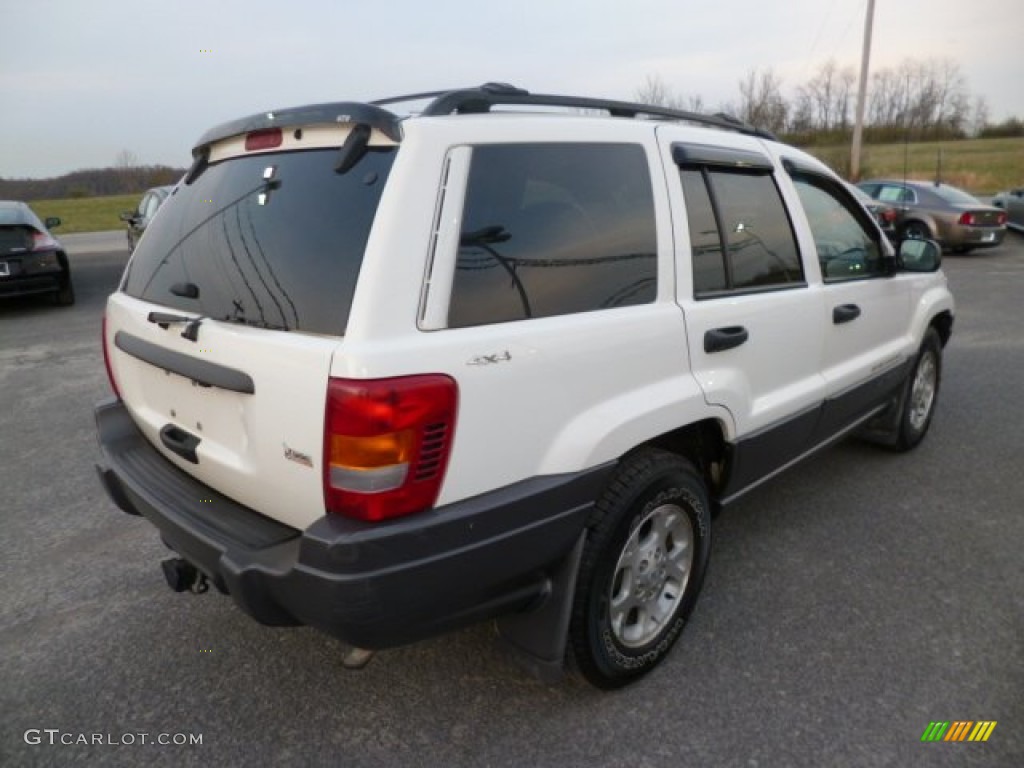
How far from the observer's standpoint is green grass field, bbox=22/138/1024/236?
27.7 m

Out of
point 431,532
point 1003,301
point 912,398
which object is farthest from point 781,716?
point 1003,301

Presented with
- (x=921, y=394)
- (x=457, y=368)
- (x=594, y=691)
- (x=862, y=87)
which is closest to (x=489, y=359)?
(x=457, y=368)

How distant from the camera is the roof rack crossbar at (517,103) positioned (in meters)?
1.97

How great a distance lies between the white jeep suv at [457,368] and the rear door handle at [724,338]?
2cm

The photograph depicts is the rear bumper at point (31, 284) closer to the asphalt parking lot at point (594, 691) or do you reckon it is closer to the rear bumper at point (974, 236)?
the asphalt parking lot at point (594, 691)

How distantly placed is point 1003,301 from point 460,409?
10472 mm

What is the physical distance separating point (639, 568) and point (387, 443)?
3.70ft

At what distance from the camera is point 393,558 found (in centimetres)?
172

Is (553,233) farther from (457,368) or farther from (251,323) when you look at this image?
(251,323)

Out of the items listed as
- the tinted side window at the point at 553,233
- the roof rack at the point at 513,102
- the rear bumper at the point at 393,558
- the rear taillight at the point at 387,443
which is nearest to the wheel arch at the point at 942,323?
the roof rack at the point at 513,102

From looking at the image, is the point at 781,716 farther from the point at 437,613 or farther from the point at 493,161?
the point at 493,161

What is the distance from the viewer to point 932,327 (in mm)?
4477

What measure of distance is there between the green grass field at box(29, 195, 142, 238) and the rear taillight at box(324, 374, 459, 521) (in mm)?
26675

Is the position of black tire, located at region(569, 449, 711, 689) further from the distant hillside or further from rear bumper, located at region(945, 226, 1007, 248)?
the distant hillside
